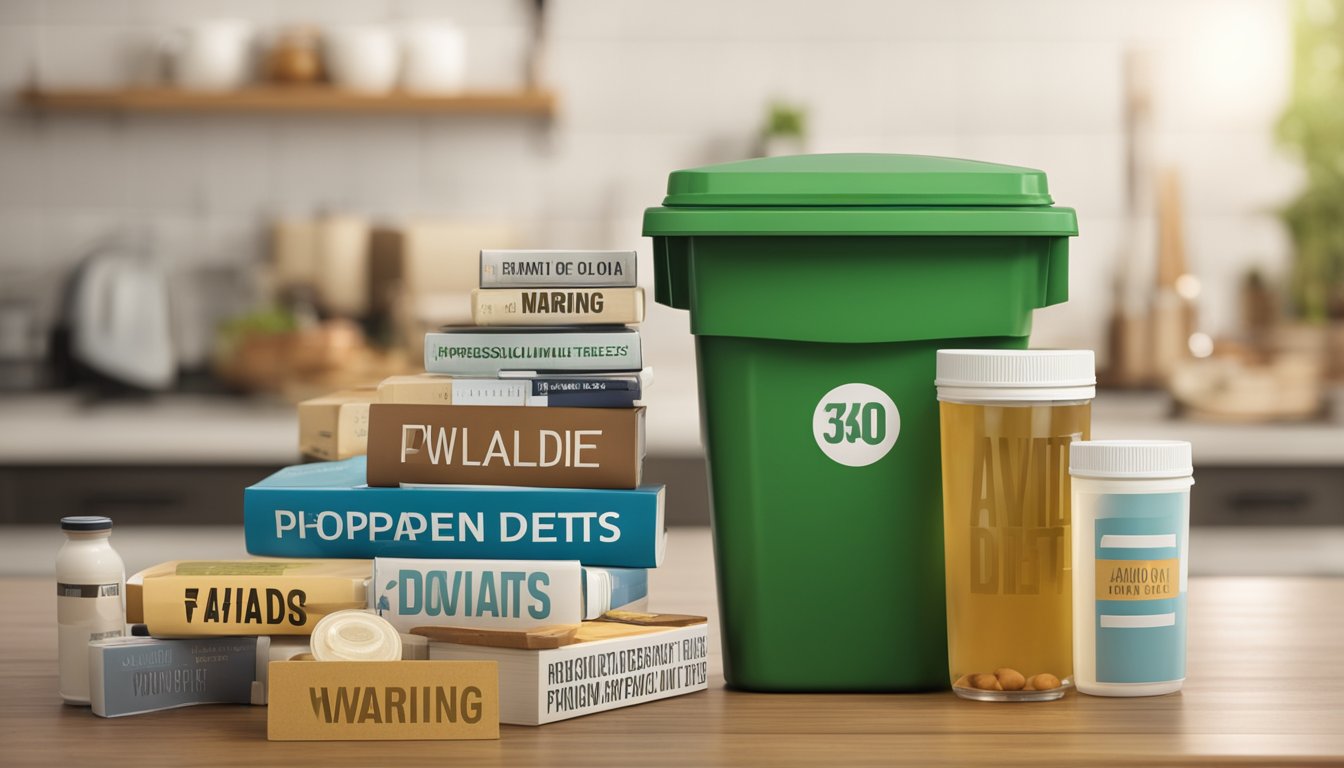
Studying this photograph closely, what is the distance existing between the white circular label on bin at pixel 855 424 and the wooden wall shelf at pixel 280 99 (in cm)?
240

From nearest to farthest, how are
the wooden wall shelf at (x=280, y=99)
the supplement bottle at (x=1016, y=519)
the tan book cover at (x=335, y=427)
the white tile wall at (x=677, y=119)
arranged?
1. the supplement bottle at (x=1016, y=519)
2. the tan book cover at (x=335, y=427)
3. the wooden wall shelf at (x=280, y=99)
4. the white tile wall at (x=677, y=119)

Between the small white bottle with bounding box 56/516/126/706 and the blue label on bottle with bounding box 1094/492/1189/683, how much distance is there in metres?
0.58

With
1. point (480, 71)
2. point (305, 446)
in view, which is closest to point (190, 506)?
point (480, 71)

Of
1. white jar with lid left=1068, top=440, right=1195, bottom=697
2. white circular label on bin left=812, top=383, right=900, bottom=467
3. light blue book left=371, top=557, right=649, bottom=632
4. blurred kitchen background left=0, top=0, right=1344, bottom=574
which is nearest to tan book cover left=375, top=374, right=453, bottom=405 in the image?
light blue book left=371, top=557, right=649, bottom=632

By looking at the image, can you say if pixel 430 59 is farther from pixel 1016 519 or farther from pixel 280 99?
pixel 1016 519

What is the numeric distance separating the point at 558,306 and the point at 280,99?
2458 mm

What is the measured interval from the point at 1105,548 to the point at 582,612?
0.31 m

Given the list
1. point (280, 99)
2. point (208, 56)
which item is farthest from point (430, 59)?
point (208, 56)

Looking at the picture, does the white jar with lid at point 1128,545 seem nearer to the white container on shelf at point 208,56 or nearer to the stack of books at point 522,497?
the stack of books at point 522,497

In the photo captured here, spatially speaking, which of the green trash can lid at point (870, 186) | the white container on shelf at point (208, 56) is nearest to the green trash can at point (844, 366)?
the green trash can lid at point (870, 186)

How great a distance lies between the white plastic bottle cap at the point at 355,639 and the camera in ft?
2.71

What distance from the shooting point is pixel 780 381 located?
95 centimetres

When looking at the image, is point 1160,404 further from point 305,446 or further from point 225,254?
point 305,446

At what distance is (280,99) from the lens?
10.6 feet
